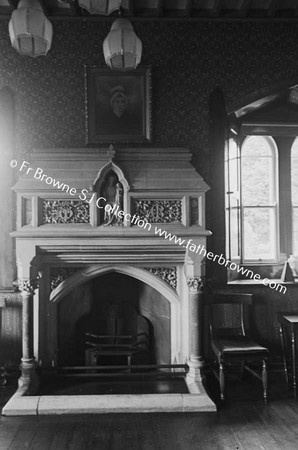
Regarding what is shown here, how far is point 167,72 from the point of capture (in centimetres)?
480

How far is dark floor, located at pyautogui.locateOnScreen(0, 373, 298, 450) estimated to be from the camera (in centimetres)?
326

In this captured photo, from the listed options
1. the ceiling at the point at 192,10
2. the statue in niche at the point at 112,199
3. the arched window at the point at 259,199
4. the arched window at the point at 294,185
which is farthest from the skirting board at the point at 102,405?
the ceiling at the point at 192,10

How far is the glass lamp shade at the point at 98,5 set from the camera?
243 centimetres

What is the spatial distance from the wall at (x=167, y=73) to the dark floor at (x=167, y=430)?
4.25 ft

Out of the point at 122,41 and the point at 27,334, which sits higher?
the point at 122,41

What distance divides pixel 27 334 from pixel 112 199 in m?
1.55

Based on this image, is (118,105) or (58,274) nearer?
(58,274)

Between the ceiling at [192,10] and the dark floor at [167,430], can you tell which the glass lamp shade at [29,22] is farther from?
the dark floor at [167,430]

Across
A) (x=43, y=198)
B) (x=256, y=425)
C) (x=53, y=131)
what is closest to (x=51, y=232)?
(x=43, y=198)

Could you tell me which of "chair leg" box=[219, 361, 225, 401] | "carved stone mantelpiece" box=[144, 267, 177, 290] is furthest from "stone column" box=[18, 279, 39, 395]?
"chair leg" box=[219, 361, 225, 401]

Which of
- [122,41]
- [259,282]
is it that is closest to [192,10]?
[122,41]

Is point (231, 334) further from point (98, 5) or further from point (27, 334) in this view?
point (98, 5)

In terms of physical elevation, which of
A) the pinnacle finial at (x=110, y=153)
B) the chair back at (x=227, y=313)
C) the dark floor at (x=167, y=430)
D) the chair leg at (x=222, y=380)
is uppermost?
the pinnacle finial at (x=110, y=153)

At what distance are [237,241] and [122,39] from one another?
286 cm
